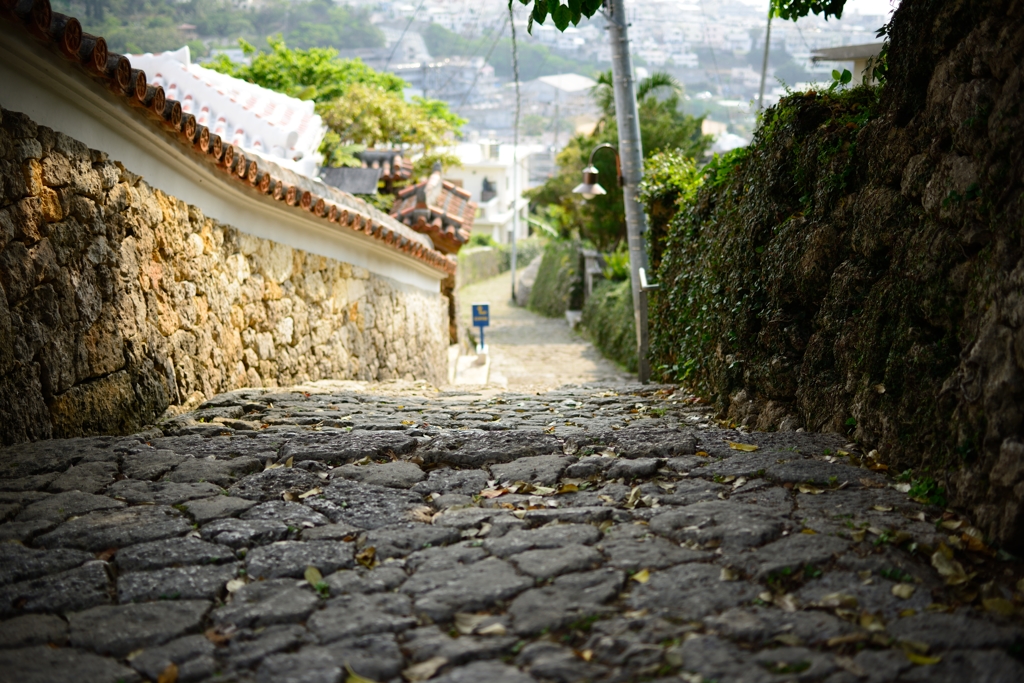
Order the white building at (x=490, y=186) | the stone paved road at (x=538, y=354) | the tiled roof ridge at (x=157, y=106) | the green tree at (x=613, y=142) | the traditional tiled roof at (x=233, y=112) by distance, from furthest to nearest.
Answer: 1. the white building at (x=490, y=186)
2. the green tree at (x=613, y=142)
3. the stone paved road at (x=538, y=354)
4. the traditional tiled roof at (x=233, y=112)
5. the tiled roof ridge at (x=157, y=106)

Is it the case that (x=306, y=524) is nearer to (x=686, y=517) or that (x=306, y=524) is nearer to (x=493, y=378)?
(x=686, y=517)

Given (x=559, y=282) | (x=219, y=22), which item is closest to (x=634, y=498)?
(x=559, y=282)

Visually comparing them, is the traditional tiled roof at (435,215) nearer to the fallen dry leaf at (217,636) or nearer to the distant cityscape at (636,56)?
the fallen dry leaf at (217,636)

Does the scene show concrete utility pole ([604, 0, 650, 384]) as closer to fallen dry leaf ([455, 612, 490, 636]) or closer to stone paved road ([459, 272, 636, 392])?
stone paved road ([459, 272, 636, 392])

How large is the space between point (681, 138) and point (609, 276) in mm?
4770

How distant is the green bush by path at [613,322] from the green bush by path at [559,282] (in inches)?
139

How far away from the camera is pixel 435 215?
13.4m

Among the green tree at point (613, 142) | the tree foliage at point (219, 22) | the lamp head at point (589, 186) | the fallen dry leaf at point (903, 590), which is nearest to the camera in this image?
the fallen dry leaf at point (903, 590)

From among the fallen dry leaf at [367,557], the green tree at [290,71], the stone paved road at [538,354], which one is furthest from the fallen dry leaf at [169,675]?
the green tree at [290,71]

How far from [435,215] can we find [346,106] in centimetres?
980

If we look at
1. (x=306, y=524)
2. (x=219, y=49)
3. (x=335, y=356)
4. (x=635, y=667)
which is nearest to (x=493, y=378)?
(x=335, y=356)

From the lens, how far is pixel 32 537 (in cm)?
285

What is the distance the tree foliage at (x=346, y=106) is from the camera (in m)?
21.6

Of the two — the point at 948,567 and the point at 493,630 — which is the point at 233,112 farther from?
the point at 948,567
